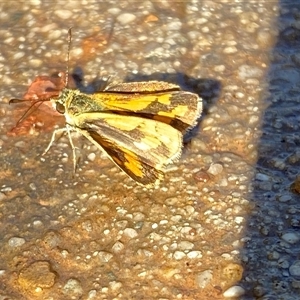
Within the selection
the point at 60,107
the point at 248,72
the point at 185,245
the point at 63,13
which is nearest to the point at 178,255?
the point at 185,245

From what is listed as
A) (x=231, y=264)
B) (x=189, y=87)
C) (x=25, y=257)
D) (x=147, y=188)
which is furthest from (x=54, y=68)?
(x=231, y=264)

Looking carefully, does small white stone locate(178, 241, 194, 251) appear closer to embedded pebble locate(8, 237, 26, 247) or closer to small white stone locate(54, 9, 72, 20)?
embedded pebble locate(8, 237, 26, 247)

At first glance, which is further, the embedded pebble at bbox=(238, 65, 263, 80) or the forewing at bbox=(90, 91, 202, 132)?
the embedded pebble at bbox=(238, 65, 263, 80)

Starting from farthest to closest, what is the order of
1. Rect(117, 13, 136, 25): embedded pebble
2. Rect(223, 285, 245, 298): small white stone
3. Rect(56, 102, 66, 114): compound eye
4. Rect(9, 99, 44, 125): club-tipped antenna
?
1. Rect(117, 13, 136, 25): embedded pebble
2. Rect(9, 99, 44, 125): club-tipped antenna
3. Rect(56, 102, 66, 114): compound eye
4. Rect(223, 285, 245, 298): small white stone

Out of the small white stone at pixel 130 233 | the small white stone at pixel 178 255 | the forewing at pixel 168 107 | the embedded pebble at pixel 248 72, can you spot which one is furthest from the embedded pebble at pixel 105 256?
the embedded pebble at pixel 248 72

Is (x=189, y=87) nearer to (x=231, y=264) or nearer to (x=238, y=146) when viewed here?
(x=238, y=146)

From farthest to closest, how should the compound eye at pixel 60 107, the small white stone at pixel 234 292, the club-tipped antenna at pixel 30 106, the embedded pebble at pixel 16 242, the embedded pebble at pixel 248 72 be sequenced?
1. the embedded pebble at pixel 248 72
2. the club-tipped antenna at pixel 30 106
3. the compound eye at pixel 60 107
4. the embedded pebble at pixel 16 242
5. the small white stone at pixel 234 292

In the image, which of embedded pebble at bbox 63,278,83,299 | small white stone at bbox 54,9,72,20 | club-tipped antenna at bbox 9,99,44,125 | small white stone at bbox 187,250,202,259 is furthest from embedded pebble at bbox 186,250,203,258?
small white stone at bbox 54,9,72,20

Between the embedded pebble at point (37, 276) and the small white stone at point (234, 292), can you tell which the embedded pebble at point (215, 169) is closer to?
the small white stone at point (234, 292)
